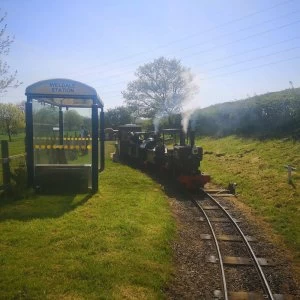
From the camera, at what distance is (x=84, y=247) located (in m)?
7.91

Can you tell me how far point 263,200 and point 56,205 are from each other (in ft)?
24.9

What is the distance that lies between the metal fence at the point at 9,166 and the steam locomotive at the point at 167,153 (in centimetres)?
674

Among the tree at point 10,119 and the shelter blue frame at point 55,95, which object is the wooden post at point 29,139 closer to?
the shelter blue frame at point 55,95

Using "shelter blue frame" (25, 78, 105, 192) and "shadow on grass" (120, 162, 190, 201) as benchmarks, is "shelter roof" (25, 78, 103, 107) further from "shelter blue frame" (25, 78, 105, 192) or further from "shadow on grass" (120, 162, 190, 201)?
"shadow on grass" (120, 162, 190, 201)

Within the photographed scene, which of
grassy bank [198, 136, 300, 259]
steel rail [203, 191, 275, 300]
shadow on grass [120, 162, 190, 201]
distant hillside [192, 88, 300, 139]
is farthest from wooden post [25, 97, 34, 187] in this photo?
distant hillside [192, 88, 300, 139]

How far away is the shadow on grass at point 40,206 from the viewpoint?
10032mm

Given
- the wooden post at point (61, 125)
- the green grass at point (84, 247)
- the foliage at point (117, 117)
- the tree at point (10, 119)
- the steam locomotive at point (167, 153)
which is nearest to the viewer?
the green grass at point (84, 247)

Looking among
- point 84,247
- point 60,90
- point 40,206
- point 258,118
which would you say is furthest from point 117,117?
point 84,247

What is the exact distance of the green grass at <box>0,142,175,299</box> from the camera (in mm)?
6074

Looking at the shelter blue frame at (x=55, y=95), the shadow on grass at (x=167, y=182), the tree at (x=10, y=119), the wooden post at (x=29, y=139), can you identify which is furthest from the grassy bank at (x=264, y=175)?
the tree at (x=10, y=119)

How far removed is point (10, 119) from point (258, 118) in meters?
44.7

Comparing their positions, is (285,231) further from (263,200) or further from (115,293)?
(115,293)

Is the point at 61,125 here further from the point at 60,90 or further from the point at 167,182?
the point at 167,182

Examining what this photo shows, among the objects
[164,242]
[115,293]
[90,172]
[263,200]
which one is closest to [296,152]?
[263,200]
